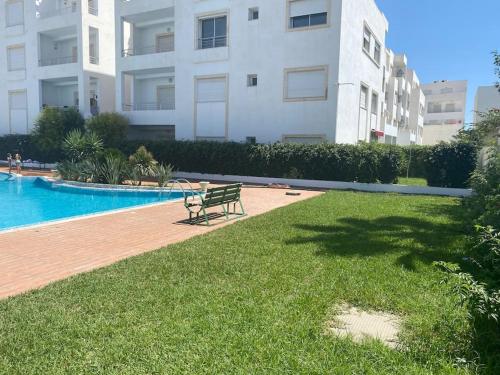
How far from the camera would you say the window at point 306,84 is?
2219 centimetres

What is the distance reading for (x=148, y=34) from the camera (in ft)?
99.9

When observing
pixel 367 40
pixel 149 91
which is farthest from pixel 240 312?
pixel 149 91

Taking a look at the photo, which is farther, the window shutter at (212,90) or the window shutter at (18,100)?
the window shutter at (18,100)

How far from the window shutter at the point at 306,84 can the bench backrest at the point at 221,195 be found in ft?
44.0

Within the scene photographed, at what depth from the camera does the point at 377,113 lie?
30.7 m

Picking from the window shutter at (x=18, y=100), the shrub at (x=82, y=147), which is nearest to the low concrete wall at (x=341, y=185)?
the shrub at (x=82, y=147)

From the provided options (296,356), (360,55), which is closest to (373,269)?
(296,356)

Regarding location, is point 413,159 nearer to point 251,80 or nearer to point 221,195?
point 251,80

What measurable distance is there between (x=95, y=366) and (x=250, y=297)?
2.02m

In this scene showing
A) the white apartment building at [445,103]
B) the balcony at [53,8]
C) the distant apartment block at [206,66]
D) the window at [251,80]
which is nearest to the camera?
the distant apartment block at [206,66]

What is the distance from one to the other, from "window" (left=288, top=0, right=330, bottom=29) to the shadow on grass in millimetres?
15896

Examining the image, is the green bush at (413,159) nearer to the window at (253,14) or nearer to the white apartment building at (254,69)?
the white apartment building at (254,69)

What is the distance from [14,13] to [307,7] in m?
28.3

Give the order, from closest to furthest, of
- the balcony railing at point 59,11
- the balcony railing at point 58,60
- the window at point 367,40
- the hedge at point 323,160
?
the hedge at point 323,160 < the window at point 367,40 < the balcony railing at point 59,11 < the balcony railing at point 58,60
